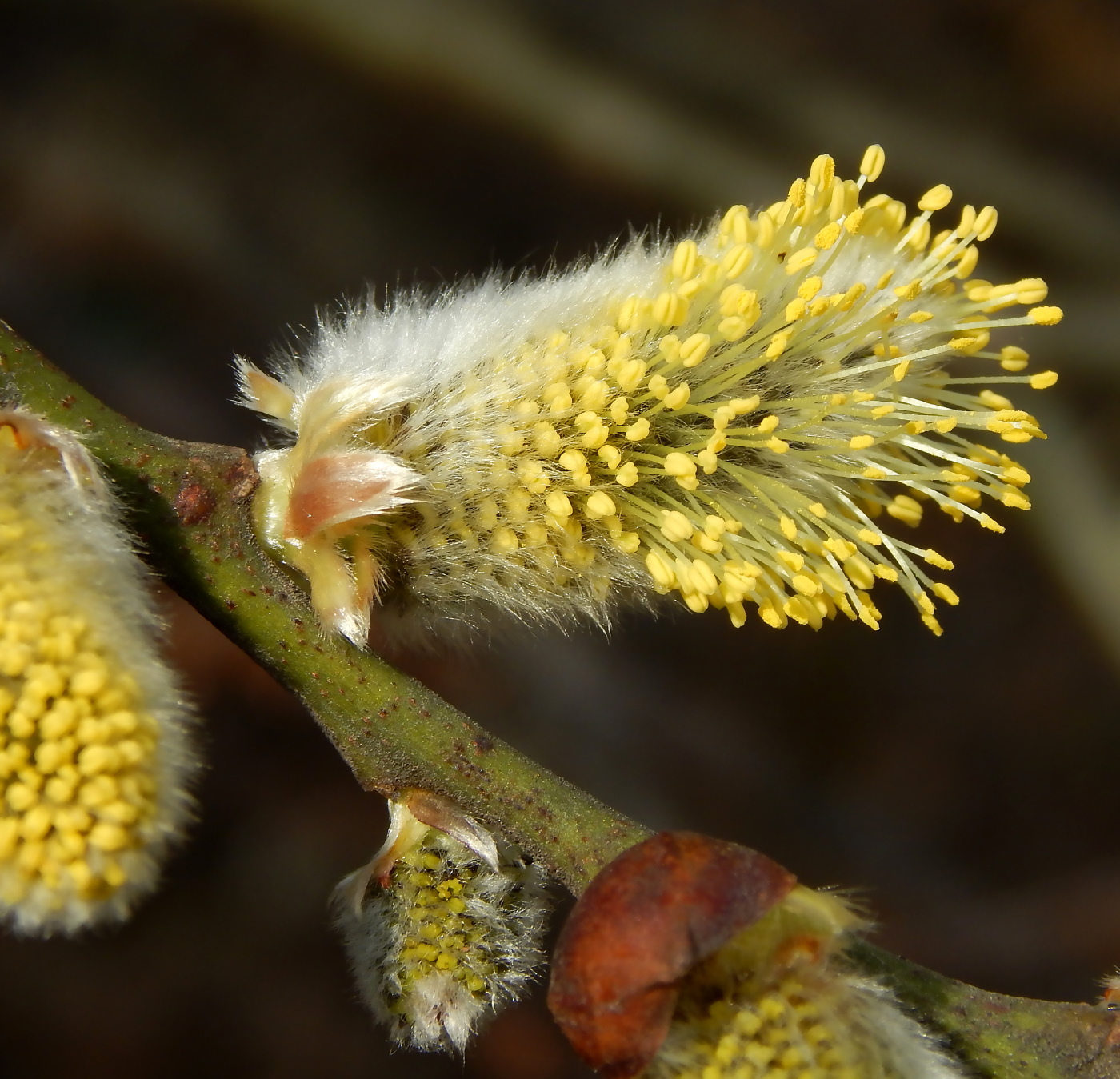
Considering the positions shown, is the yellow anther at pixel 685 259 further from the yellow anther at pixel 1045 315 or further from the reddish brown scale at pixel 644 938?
the reddish brown scale at pixel 644 938

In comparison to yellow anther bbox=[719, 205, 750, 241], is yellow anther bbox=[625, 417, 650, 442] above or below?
below

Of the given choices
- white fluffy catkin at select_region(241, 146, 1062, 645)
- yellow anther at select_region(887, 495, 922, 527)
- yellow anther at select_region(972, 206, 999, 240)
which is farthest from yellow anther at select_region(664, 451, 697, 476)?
yellow anther at select_region(972, 206, 999, 240)

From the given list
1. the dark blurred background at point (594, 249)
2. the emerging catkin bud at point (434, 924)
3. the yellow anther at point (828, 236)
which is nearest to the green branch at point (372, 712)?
the emerging catkin bud at point (434, 924)

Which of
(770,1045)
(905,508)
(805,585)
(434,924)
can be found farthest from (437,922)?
(905,508)

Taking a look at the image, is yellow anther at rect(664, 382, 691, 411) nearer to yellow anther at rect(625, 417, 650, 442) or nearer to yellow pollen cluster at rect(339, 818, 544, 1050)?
yellow anther at rect(625, 417, 650, 442)

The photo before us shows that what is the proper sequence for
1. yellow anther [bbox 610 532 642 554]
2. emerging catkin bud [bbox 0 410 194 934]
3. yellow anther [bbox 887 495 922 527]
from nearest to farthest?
emerging catkin bud [bbox 0 410 194 934] < yellow anther [bbox 610 532 642 554] < yellow anther [bbox 887 495 922 527]

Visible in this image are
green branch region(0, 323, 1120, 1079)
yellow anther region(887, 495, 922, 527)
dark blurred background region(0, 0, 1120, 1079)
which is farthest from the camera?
dark blurred background region(0, 0, 1120, 1079)
